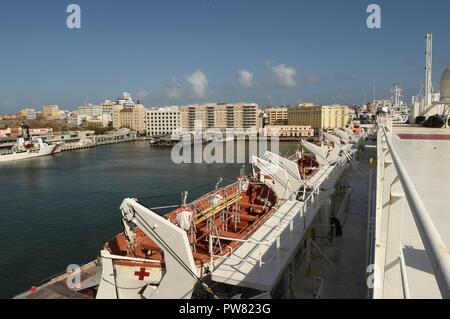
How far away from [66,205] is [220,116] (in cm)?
6952

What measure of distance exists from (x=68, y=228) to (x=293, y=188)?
1084cm

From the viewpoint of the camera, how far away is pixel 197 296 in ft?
17.3

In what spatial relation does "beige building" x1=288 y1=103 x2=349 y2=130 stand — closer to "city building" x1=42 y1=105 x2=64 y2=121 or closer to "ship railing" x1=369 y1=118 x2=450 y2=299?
"ship railing" x1=369 y1=118 x2=450 y2=299

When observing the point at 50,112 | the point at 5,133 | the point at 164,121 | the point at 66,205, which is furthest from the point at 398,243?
the point at 50,112

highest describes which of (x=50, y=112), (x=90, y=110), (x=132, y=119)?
(x=90, y=110)

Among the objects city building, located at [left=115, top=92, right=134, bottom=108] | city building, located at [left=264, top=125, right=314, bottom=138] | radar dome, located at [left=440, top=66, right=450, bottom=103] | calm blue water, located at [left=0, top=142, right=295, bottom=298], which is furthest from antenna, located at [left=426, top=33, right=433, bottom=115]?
city building, located at [left=115, top=92, right=134, bottom=108]

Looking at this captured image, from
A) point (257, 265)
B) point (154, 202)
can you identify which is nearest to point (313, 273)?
point (257, 265)

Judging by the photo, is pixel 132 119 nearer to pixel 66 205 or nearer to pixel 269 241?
pixel 66 205

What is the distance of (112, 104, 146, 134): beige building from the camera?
93.8 m

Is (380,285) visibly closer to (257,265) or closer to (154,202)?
(257,265)

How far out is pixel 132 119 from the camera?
311ft

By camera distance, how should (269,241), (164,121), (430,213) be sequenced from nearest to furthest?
(430,213) → (269,241) → (164,121)

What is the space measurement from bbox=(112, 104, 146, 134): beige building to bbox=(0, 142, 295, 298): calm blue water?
186 feet

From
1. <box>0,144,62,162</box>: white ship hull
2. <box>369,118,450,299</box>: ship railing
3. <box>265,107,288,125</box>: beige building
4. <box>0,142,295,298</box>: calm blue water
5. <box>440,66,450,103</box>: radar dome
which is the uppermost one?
<box>265,107,288,125</box>: beige building
